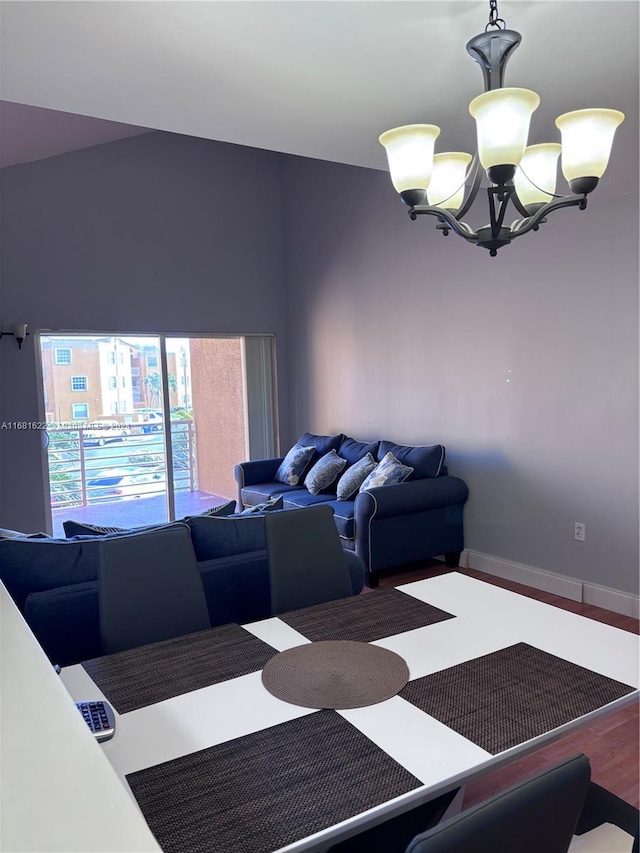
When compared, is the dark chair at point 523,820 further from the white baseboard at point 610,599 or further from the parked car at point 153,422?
the parked car at point 153,422

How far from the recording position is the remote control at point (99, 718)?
151 centimetres

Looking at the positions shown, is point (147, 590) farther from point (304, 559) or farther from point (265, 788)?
point (265, 788)

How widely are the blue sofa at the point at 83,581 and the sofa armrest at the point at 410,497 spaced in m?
1.48

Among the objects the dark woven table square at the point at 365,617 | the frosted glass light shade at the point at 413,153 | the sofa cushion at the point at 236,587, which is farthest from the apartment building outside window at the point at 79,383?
the frosted glass light shade at the point at 413,153

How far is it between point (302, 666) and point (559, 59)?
2.25 meters

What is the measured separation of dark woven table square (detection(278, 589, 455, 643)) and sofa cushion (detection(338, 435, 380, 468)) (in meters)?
3.24

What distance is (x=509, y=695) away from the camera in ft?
5.44

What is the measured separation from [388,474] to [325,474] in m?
0.88

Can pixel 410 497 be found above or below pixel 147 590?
below

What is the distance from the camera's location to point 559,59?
7.82 ft

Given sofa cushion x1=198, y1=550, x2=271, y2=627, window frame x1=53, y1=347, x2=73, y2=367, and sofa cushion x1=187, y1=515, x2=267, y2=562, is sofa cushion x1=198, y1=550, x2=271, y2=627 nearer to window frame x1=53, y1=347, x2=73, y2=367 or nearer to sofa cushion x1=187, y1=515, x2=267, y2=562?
sofa cushion x1=187, y1=515, x2=267, y2=562

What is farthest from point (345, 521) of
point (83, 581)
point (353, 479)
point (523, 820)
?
point (523, 820)

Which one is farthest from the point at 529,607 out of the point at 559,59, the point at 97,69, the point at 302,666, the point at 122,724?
the point at 97,69

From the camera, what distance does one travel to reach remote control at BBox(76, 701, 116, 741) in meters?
1.51
